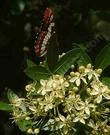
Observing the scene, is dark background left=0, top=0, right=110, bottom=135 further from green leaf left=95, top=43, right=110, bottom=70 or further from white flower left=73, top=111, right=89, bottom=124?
white flower left=73, top=111, right=89, bottom=124

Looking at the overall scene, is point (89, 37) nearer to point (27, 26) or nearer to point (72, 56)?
point (27, 26)

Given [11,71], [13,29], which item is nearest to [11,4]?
[13,29]

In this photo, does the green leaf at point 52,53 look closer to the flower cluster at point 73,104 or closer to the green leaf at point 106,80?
the flower cluster at point 73,104

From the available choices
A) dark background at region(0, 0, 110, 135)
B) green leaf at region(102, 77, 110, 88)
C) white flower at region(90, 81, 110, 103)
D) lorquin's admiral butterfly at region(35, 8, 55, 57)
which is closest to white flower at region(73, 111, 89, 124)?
white flower at region(90, 81, 110, 103)

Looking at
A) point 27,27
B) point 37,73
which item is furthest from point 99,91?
point 27,27

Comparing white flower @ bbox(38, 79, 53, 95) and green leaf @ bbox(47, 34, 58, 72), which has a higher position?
green leaf @ bbox(47, 34, 58, 72)

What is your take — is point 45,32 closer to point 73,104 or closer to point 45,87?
point 45,87

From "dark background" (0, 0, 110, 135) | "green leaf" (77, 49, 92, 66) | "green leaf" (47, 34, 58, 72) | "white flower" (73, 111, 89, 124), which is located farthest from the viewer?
"dark background" (0, 0, 110, 135)
